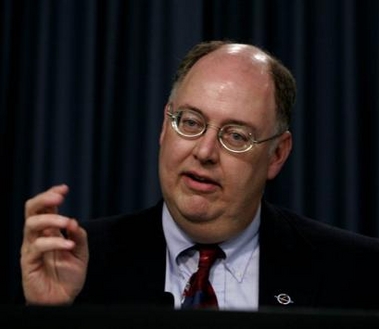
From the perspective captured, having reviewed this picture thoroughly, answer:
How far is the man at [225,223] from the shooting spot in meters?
1.35

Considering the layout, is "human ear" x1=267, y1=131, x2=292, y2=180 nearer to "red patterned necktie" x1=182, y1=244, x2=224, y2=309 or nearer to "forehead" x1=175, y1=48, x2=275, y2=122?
"forehead" x1=175, y1=48, x2=275, y2=122

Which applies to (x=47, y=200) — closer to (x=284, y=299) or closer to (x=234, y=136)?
(x=234, y=136)

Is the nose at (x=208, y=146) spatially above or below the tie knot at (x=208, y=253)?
above

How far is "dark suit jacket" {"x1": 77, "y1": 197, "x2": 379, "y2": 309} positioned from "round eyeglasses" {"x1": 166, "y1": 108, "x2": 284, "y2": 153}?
0.75 ft

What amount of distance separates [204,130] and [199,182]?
11 centimetres

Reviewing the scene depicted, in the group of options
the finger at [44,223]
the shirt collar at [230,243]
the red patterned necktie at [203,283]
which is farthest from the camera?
the shirt collar at [230,243]

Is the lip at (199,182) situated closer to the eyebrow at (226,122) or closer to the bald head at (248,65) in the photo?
the eyebrow at (226,122)

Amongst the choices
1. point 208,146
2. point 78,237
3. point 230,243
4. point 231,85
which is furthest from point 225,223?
point 78,237

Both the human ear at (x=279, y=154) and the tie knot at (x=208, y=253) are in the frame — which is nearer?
the tie knot at (x=208, y=253)

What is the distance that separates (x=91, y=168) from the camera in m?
1.94

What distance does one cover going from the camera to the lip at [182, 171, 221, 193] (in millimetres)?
1322

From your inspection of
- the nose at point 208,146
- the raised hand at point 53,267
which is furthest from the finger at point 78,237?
the nose at point 208,146

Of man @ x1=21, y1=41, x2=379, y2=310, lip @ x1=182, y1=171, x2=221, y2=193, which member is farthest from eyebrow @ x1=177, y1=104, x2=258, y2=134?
lip @ x1=182, y1=171, x2=221, y2=193

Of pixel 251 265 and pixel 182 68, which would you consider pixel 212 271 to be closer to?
pixel 251 265
